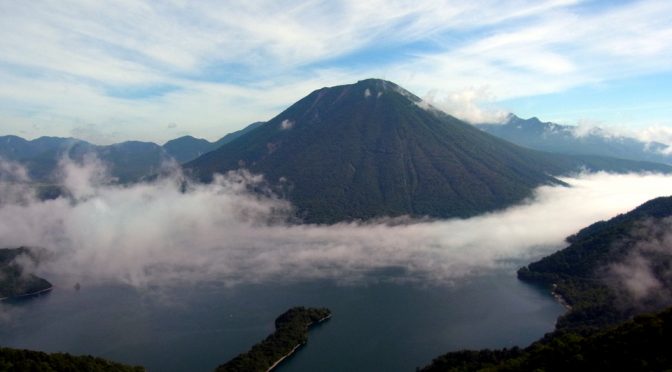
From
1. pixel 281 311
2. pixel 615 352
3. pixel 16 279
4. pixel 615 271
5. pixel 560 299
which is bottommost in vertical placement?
pixel 560 299

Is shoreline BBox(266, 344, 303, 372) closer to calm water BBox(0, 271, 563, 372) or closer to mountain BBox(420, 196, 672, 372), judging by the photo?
calm water BBox(0, 271, 563, 372)

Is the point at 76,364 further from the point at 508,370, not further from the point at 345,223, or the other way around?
the point at 345,223

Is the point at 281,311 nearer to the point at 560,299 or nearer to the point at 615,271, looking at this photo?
the point at 560,299

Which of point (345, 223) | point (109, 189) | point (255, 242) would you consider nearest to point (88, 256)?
point (255, 242)

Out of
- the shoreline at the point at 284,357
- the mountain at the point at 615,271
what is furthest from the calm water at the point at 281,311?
the mountain at the point at 615,271

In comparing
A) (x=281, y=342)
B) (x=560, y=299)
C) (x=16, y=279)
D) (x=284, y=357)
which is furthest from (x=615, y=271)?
(x=16, y=279)

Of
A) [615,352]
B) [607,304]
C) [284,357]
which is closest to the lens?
[615,352]
